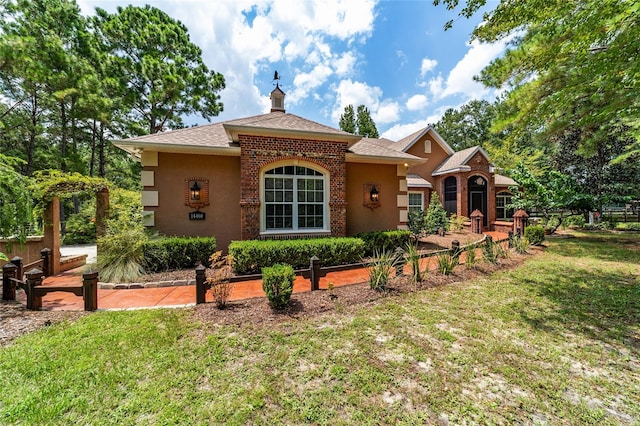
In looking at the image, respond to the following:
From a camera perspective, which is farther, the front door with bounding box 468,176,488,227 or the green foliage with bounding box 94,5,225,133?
the green foliage with bounding box 94,5,225,133

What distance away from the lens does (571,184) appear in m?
12.9

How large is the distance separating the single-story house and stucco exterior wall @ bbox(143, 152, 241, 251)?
A: 3 cm

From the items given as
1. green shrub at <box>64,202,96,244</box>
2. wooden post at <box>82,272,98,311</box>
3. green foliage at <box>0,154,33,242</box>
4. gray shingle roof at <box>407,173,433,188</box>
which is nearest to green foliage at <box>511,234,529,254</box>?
gray shingle roof at <box>407,173,433,188</box>

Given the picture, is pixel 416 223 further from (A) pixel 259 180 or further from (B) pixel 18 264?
(B) pixel 18 264

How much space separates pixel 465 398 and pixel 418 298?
275cm

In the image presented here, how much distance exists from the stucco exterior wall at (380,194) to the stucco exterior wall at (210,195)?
4364mm

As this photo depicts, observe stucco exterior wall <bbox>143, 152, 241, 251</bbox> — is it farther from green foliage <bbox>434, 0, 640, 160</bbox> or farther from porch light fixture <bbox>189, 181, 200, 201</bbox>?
green foliage <bbox>434, 0, 640, 160</bbox>

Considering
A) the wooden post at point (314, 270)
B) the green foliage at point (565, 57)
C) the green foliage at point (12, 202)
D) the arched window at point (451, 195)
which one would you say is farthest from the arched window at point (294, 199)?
the arched window at point (451, 195)

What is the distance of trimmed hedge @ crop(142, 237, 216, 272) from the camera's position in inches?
284

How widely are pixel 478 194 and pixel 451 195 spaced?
1697 millimetres

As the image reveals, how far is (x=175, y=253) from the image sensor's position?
24.2ft

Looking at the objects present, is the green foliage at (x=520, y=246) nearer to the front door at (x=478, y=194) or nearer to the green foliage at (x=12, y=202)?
the front door at (x=478, y=194)

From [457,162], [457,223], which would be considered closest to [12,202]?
[457,223]

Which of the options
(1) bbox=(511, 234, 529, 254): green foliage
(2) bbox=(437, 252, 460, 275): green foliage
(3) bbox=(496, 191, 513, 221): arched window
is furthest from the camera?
(3) bbox=(496, 191, 513, 221): arched window
